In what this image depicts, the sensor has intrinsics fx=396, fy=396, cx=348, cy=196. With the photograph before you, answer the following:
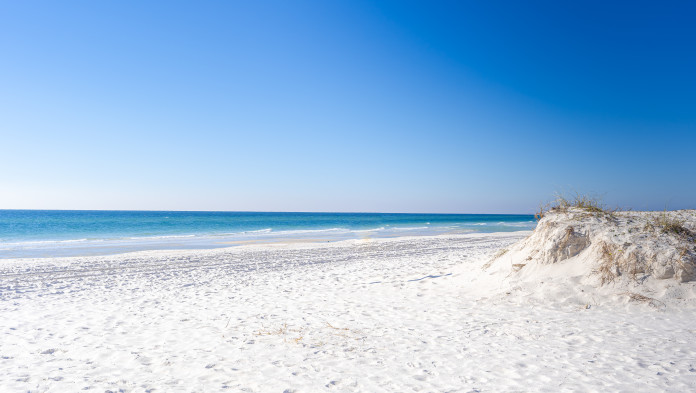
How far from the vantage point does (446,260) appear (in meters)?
14.7

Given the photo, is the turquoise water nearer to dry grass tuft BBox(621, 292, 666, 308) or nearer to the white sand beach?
the white sand beach

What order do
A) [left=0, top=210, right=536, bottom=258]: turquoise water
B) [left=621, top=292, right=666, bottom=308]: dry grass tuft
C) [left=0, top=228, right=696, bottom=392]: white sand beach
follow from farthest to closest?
[left=0, top=210, right=536, bottom=258]: turquoise water → [left=621, top=292, right=666, bottom=308]: dry grass tuft → [left=0, top=228, right=696, bottom=392]: white sand beach

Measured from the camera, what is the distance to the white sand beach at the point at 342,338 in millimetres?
4555

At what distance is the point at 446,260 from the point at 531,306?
700cm

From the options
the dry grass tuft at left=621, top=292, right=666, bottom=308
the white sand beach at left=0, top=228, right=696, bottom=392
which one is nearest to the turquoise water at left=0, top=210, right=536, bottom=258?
the white sand beach at left=0, top=228, right=696, bottom=392

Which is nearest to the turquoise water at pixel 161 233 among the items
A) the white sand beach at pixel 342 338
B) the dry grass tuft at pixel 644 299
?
the white sand beach at pixel 342 338

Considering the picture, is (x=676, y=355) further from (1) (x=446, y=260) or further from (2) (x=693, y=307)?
(1) (x=446, y=260)

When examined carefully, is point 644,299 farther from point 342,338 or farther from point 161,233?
point 161,233

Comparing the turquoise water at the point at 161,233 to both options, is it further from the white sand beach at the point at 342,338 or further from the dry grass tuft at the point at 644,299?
the dry grass tuft at the point at 644,299

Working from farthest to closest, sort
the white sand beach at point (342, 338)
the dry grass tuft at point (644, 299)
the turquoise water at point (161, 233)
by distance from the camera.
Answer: the turquoise water at point (161, 233) < the dry grass tuft at point (644, 299) < the white sand beach at point (342, 338)

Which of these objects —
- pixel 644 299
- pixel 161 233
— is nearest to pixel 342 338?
pixel 644 299

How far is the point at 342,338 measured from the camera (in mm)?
6184

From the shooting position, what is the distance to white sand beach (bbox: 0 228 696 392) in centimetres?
455

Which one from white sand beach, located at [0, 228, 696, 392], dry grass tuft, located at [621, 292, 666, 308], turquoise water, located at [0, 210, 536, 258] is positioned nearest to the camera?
white sand beach, located at [0, 228, 696, 392]
